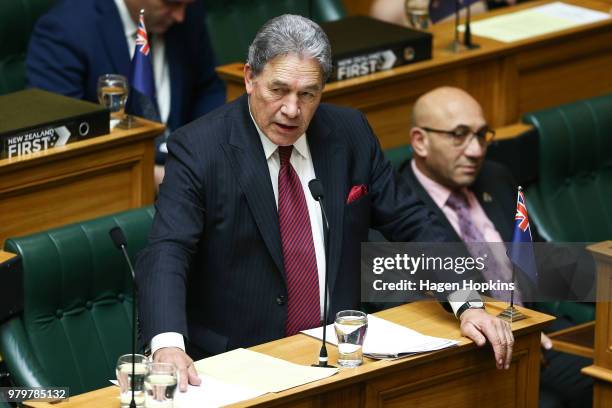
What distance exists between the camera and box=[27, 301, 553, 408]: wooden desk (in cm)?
273

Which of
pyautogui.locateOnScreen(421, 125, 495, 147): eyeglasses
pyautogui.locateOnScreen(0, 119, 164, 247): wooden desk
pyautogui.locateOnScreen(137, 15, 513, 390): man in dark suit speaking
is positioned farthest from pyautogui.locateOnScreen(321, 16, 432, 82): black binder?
pyautogui.locateOnScreen(137, 15, 513, 390): man in dark suit speaking

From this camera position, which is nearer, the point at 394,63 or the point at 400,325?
the point at 400,325

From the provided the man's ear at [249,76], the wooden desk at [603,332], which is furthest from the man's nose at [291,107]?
the wooden desk at [603,332]

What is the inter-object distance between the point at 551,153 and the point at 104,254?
166cm

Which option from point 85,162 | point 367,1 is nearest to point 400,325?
point 85,162

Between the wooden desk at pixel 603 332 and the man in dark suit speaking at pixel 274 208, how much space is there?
0.40m

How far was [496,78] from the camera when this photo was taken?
477 cm

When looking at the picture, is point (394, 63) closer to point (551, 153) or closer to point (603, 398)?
point (551, 153)

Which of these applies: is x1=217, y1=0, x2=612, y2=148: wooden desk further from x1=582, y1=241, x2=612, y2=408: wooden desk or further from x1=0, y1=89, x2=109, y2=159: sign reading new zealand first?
x1=582, y1=241, x2=612, y2=408: wooden desk

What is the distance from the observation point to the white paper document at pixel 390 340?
2867 mm

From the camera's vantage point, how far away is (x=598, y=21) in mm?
4992

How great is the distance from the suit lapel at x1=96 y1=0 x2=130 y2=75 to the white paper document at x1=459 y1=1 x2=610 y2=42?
1265mm

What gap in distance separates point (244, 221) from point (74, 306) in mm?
657

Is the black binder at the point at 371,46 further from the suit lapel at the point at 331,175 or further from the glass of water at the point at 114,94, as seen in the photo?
the suit lapel at the point at 331,175
